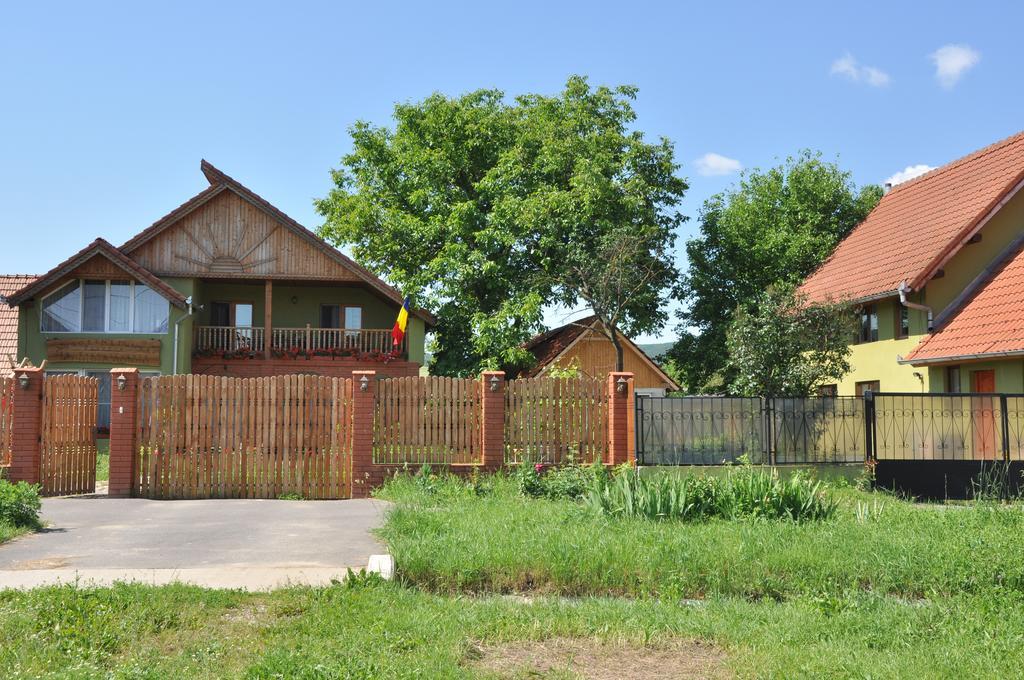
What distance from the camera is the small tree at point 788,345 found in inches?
784

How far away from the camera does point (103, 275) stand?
27875 millimetres

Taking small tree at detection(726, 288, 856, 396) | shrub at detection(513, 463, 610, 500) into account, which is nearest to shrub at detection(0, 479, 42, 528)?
shrub at detection(513, 463, 610, 500)

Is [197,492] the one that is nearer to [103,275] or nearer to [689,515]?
[689,515]

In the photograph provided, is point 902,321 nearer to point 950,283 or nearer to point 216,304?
point 950,283

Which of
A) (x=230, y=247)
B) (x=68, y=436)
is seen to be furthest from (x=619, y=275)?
(x=68, y=436)

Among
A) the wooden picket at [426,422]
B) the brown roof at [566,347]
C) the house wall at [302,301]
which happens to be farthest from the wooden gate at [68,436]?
the brown roof at [566,347]

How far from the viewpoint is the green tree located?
107ft

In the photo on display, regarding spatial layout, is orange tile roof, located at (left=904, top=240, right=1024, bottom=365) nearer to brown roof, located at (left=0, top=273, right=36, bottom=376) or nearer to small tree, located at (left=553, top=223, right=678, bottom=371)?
small tree, located at (left=553, top=223, right=678, bottom=371)

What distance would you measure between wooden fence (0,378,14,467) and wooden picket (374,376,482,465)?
233 inches

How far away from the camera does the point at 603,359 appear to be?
3394cm

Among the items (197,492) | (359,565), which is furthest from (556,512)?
(197,492)

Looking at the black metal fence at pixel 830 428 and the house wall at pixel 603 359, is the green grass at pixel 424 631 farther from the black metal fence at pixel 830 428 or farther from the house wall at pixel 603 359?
the house wall at pixel 603 359

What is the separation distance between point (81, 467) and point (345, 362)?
52.1 feet

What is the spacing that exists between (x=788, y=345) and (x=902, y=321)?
19.6 feet
